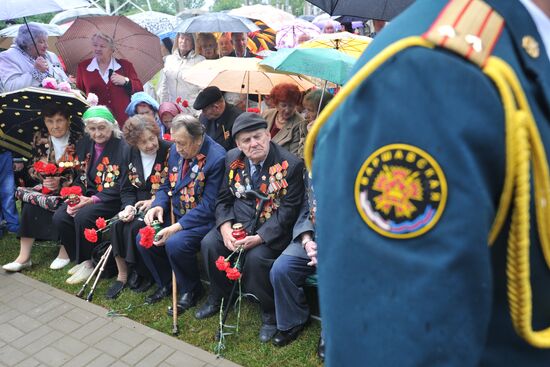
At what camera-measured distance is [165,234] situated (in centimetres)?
382

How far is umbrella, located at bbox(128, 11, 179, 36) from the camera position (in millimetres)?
10812

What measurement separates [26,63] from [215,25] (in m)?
2.32

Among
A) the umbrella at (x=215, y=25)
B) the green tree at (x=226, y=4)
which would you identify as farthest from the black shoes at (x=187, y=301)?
the green tree at (x=226, y=4)

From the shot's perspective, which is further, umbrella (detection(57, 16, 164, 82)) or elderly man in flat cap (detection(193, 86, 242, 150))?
umbrella (detection(57, 16, 164, 82))

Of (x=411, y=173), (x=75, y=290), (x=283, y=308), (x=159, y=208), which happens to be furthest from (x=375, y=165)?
(x=75, y=290)

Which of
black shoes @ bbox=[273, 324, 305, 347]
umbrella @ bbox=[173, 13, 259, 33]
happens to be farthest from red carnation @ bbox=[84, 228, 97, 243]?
umbrella @ bbox=[173, 13, 259, 33]

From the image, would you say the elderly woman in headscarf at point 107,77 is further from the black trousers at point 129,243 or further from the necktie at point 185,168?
the necktie at point 185,168

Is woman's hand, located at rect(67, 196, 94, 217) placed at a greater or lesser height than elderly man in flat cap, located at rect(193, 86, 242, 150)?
lesser

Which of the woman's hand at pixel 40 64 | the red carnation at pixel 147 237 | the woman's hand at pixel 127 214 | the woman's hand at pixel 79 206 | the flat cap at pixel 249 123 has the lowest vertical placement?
the woman's hand at pixel 79 206

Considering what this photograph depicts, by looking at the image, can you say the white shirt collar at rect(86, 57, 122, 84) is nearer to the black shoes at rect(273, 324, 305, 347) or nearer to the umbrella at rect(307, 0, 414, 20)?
the umbrella at rect(307, 0, 414, 20)

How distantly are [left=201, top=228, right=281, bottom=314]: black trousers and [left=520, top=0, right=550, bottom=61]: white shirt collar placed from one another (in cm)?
285

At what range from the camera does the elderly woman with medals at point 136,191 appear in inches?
163

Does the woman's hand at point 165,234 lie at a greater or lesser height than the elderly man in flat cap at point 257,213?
lesser

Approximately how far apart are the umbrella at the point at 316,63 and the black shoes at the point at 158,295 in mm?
2194
